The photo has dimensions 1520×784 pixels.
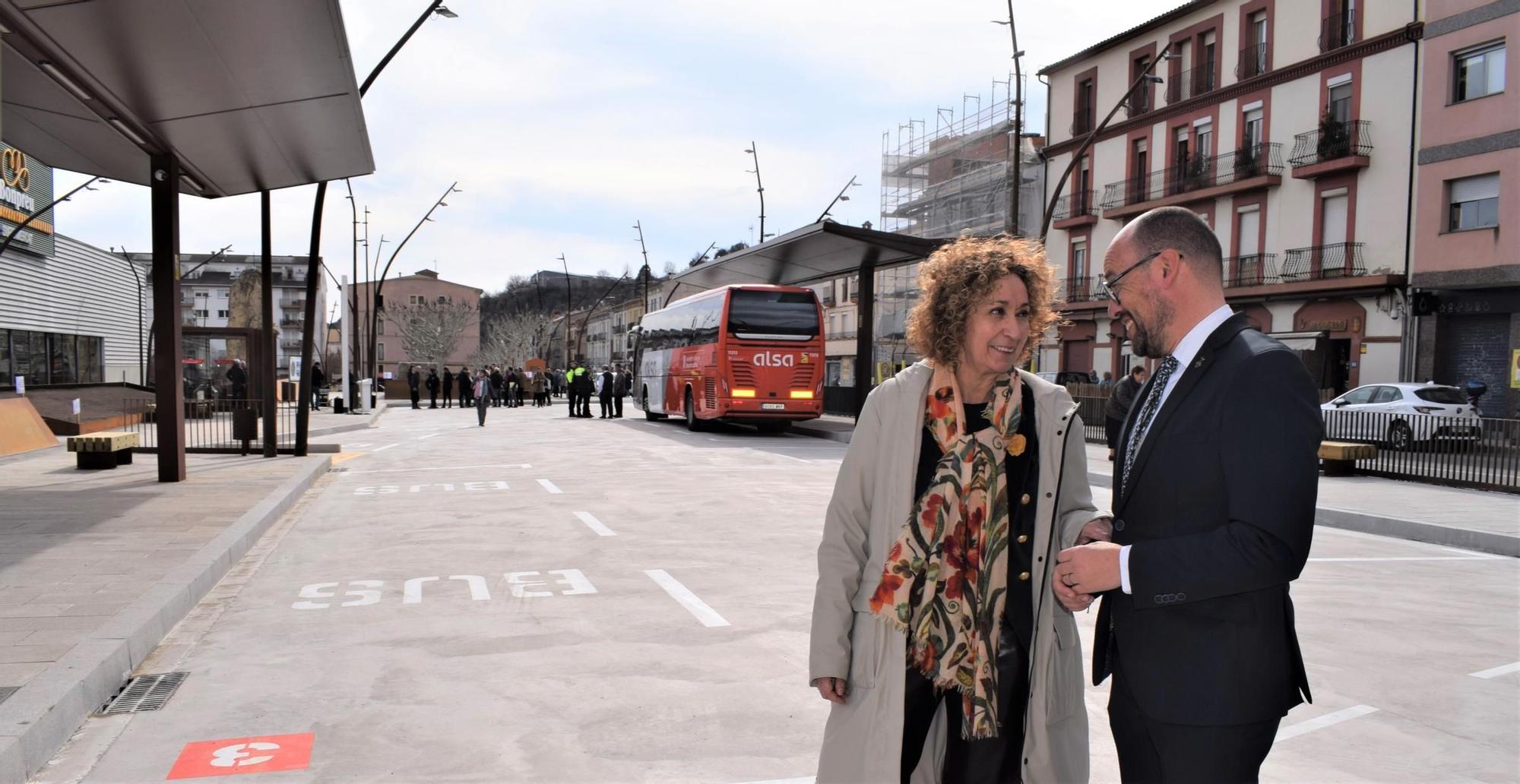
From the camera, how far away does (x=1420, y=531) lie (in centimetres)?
1123

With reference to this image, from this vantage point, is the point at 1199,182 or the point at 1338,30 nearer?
the point at 1338,30

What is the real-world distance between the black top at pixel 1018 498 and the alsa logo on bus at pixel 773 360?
21.6 m

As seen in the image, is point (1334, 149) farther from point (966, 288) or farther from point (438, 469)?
point (966, 288)

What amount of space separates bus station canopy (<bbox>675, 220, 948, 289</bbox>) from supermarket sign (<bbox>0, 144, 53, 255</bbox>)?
17.7 meters

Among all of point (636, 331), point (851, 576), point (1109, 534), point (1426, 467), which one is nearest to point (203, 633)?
point (851, 576)

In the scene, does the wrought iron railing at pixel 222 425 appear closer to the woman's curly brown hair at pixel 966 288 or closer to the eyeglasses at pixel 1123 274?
the woman's curly brown hair at pixel 966 288

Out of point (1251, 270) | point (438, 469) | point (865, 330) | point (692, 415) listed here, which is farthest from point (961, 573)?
point (1251, 270)

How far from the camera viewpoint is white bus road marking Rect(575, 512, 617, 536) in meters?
9.95

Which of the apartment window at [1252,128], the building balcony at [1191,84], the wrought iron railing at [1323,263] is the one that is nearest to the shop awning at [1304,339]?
the wrought iron railing at [1323,263]

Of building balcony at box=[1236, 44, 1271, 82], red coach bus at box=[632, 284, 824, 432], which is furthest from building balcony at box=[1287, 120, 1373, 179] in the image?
red coach bus at box=[632, 284, 824, 432]

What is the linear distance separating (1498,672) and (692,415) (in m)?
22.5

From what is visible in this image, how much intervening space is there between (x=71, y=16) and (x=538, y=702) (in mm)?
7340

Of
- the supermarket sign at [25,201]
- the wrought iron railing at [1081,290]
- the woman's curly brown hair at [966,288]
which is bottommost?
the woman's curly brown hair at [966,288]

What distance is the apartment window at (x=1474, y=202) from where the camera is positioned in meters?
27.1
